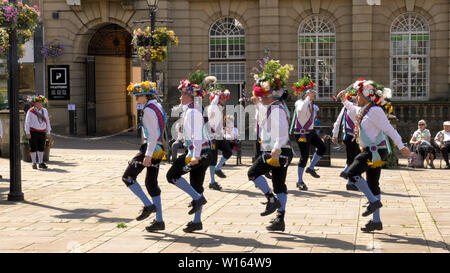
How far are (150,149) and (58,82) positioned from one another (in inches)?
794

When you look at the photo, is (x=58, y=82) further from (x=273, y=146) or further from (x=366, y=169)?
(x=366, y=169)

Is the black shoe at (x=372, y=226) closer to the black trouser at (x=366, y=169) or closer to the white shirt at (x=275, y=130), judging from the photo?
the black trouser at (x=366, y=169)

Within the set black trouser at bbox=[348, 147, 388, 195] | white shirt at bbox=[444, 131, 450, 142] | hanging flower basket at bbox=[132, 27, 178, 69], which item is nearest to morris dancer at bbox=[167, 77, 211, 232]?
black trouser at bbox=[348, 147, 388, 195]

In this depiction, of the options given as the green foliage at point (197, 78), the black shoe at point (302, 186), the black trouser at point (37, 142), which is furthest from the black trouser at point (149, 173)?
the green foliage at point (197, 78)

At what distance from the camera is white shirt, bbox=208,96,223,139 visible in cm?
1307

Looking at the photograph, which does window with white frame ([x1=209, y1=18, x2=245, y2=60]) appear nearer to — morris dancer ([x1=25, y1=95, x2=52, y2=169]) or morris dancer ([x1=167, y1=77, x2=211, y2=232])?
morris dancer ([x1=25, y1=95, x2=52, y2=169])

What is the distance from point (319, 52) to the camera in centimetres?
2689

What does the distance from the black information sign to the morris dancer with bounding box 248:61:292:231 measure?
65.9 ft

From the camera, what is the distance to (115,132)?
3098 cm

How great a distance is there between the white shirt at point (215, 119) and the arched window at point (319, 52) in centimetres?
1385

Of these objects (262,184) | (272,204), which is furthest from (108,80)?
(272,204)

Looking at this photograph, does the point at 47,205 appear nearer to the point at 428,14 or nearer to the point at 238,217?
the point at 238,217

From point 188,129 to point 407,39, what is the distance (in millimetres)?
18714
